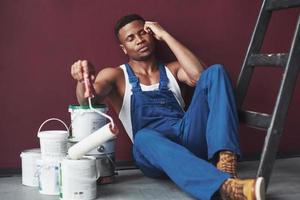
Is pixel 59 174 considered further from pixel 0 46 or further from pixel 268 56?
pixel 268 56

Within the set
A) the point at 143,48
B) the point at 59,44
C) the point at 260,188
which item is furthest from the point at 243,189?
the point at 59,44

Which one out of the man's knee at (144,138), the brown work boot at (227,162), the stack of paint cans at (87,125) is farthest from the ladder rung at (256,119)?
the stack of paint cans at (87,125)

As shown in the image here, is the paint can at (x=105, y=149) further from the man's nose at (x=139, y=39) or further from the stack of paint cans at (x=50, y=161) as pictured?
the man's nose at (x=139, y=39)

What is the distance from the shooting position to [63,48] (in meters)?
2.32

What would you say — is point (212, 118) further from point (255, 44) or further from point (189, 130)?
point (255, 44)

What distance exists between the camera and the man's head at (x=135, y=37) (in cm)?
224

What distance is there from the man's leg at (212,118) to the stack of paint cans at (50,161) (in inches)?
21.4

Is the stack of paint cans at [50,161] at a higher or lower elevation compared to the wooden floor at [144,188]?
higher

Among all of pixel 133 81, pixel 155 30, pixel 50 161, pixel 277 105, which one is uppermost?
pixel 155 30

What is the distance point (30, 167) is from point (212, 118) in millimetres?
864

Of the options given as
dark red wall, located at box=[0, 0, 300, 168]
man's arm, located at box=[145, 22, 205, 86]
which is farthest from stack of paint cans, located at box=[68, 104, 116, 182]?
man's arm, located at box=[145, 22, 205, 86]

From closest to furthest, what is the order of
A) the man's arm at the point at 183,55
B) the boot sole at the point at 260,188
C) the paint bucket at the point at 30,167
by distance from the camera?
the boot sole at the point at 260,188 < the paint bucket at the point at 30,167 < the man's arm at the point at 183,55

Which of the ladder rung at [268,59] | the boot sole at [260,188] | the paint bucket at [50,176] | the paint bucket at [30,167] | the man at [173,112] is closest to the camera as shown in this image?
the boot sole at [260,188]

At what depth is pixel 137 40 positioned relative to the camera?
Answer: 2.23 m
